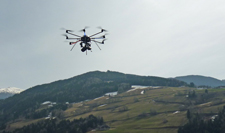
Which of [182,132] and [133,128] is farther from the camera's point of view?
[133,128]

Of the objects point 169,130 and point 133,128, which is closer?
point 169,130

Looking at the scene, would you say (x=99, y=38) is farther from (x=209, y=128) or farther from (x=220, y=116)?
(x=220, y=116)

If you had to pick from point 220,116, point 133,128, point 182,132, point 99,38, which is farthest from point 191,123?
point 99,38

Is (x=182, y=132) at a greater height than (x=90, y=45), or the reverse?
(x=90, y=45)

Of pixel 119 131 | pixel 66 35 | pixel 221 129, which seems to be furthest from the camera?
pixel 119 131

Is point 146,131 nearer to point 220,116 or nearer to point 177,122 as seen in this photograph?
point 177,122

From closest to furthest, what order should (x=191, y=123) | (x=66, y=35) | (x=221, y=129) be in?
1. (x=66, y=35)
2. (x=221, y=129)
3. (x=191, y=123)

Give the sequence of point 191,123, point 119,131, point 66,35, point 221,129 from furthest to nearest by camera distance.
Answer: point 119,131
point 191,123
point 221,129
point 66,35

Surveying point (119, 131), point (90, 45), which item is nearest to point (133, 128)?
point (119, 131)

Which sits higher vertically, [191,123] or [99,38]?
[99,38]
